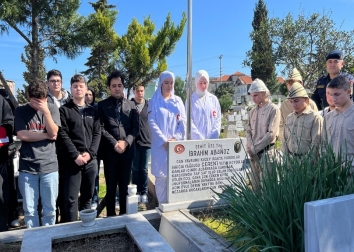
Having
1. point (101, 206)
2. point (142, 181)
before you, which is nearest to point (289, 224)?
point (101, 206)

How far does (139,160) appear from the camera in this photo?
4957mm

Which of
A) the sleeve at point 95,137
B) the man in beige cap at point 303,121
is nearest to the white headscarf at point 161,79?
the sleeve at point 95,137

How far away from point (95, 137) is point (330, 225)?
256cm

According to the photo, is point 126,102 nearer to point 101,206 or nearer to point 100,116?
point 100,116

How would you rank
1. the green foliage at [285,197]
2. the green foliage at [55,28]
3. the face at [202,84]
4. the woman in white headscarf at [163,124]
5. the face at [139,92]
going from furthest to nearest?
the green foliage at [55,28] < the face at [139,92] < the face at [202,84] < the woman in white headscarf at [163,124] < the green foliage at [285,197]

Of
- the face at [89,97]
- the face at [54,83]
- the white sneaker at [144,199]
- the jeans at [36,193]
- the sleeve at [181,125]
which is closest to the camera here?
the jeans at [36,193]

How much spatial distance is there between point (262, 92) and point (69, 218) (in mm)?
2653

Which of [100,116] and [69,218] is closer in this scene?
[69,218]

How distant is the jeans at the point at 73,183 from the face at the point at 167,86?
122cm

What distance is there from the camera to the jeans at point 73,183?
330 centimetres

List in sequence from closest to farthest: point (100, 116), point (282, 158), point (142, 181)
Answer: point (282, 158) < point (100, 116) < point (142, 181)

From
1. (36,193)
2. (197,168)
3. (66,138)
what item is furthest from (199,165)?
(36,193)

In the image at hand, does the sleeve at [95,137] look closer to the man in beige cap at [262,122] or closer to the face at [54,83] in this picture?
the face at [54,83]

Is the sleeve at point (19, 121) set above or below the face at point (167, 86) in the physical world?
below
